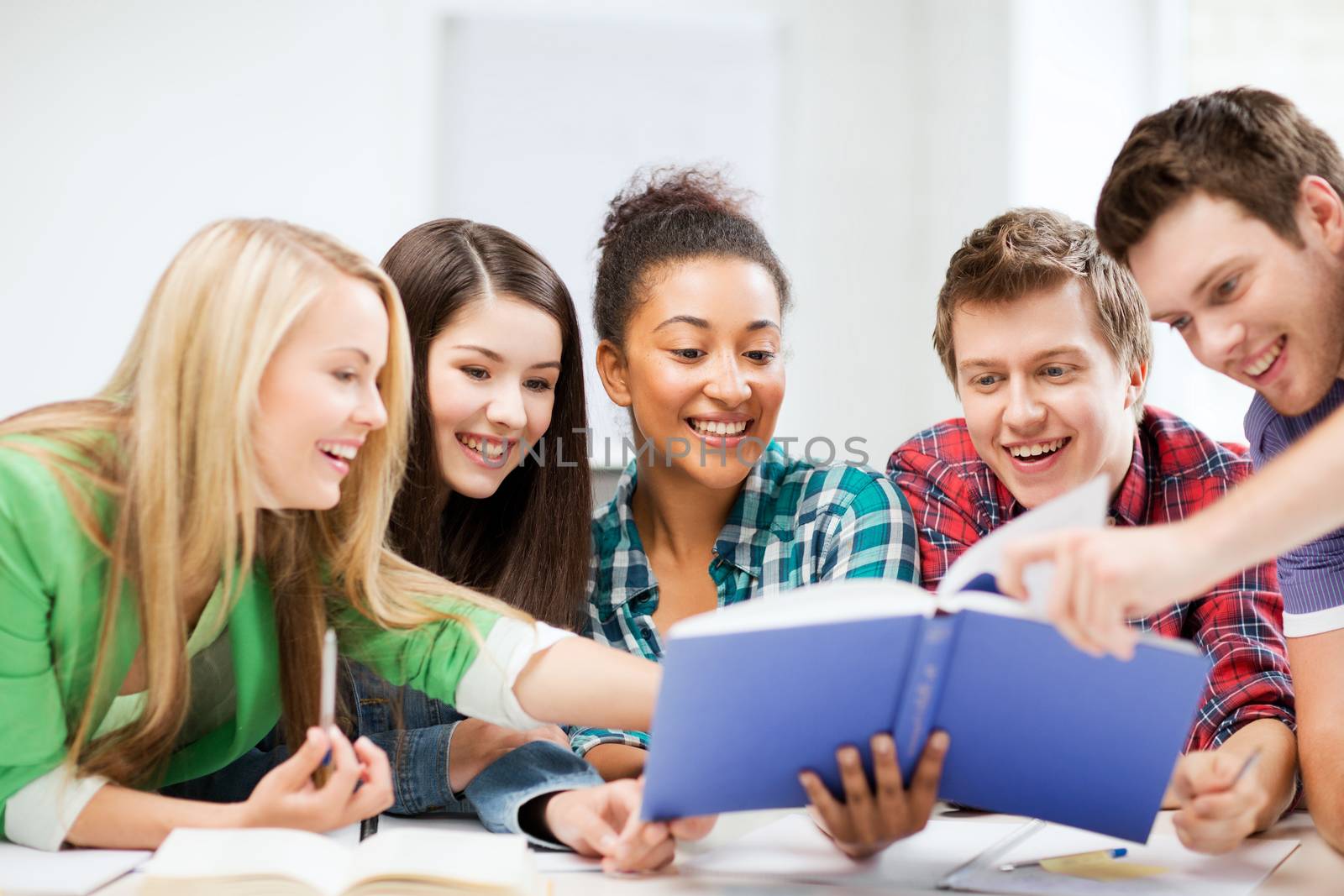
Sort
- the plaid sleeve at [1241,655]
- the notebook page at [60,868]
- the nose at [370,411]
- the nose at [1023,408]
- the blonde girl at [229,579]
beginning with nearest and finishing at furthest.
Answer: the notebook page at [60,868]
the blonde girl at [229,579]
the nose at [370,411]
the plaid sleeve at [1241,655]
the nose at [1023,408]

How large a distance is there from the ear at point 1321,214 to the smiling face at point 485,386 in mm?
907

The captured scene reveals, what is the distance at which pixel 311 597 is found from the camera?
124cm

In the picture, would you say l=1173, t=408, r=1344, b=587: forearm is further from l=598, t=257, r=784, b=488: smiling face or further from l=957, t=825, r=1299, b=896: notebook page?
l=598, t=257, r=784, b=488: smiling face

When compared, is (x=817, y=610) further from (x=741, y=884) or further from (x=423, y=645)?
(x=423, y=645)

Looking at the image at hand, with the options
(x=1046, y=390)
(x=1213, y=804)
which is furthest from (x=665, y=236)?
(x=1213, y=804)

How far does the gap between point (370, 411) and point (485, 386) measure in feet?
1.42

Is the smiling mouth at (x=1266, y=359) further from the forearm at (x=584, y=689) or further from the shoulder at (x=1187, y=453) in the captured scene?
the forearm at (x=584, y=689)

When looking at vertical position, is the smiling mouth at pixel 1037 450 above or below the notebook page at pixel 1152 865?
above

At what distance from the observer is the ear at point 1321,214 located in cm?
108

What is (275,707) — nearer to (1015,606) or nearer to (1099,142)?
(1015,606)

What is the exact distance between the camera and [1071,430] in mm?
1529

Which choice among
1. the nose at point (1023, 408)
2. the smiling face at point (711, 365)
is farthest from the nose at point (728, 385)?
the nose at point (1023, 408)

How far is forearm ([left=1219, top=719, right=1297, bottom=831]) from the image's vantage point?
3.85 feet

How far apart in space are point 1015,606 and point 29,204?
3.89 meters
